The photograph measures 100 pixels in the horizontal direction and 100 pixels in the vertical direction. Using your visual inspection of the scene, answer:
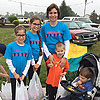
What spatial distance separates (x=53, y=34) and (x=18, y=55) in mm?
703

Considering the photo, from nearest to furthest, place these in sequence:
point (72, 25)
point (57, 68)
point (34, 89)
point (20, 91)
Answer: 1. point (20, 91)
2. point (57, 68)
3. point (34, 89)
4. point (72, 25)

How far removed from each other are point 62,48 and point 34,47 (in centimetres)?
50

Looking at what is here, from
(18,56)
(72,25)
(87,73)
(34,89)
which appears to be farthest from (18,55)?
(72,25)

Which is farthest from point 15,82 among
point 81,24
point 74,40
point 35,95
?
point 81,24

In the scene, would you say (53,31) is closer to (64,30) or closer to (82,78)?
(64,30)

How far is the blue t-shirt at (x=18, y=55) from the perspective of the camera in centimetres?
206

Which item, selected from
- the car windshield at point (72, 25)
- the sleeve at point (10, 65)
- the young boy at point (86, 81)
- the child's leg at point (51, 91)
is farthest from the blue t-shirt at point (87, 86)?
the car windshield at point (72, 25)

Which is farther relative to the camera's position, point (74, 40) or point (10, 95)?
point (74, 40)

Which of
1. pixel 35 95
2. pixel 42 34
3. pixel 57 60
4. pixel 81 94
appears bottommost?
pixel 35 95

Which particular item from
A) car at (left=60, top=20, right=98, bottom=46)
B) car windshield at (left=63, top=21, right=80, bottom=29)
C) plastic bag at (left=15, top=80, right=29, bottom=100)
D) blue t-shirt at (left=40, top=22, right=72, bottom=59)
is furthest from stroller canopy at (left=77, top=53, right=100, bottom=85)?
car windshield at (left=63, top=21, right=80, bottom=29)

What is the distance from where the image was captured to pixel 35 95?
2.61 m

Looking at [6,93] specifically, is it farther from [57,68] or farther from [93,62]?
[93,62]

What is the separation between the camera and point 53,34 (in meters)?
2.37

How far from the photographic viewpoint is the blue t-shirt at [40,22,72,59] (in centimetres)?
238
